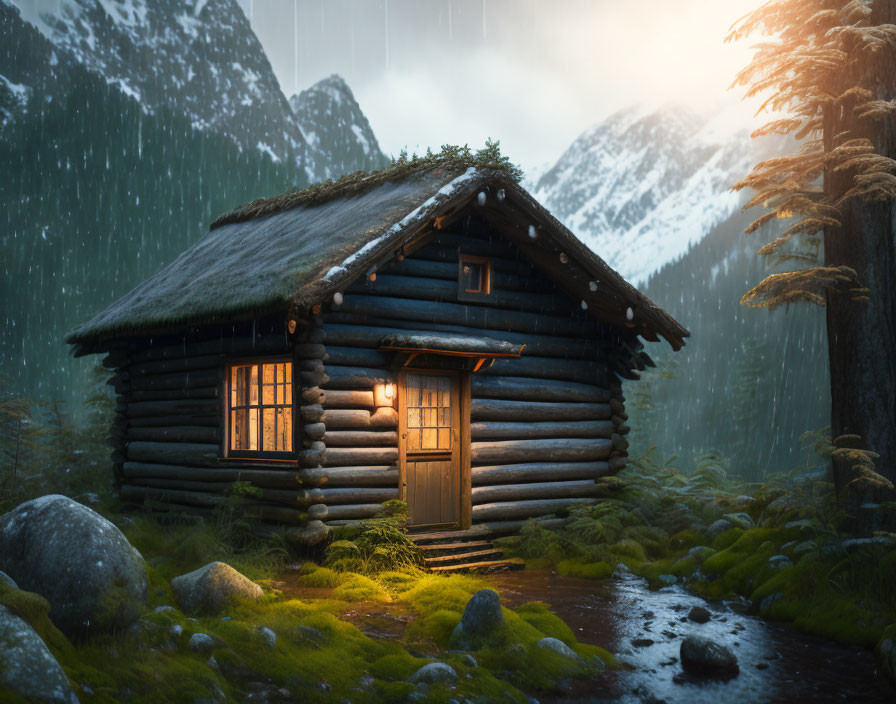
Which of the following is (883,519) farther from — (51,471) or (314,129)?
(314,129)

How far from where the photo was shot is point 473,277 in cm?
1350

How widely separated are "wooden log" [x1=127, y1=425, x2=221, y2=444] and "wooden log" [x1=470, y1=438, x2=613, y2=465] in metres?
4.05

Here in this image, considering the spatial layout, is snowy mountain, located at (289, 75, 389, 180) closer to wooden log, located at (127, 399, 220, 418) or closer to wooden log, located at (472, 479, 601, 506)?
wooden log, located at (127, 399, 220, 418)

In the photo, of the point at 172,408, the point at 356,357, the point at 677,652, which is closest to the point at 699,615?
the point at 677,652

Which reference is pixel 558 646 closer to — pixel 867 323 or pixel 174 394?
pixel 867 323

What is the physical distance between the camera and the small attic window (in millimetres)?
13133

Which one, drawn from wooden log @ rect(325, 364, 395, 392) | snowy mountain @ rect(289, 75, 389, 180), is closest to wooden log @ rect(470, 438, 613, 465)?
wooden log @ rect(325, 364, 395, 392)

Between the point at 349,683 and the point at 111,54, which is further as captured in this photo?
the point at 111,54

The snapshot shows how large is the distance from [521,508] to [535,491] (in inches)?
16.8

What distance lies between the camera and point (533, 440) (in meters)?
13.9

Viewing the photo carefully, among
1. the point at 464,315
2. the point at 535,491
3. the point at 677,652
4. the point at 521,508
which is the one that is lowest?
the point at 677,652

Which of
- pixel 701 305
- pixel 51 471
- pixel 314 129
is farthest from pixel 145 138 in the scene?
pixel 51 471

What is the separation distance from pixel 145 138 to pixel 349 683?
89529mm

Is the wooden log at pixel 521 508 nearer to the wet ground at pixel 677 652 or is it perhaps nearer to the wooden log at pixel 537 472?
the wooden log at pixel 537 472
